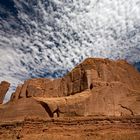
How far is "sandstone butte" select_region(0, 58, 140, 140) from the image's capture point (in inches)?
2016

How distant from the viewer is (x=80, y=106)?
56.4m

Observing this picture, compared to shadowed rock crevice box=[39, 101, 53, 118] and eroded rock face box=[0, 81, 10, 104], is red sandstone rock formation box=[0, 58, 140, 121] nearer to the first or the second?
shadowed rock crevice box=[39, 101, 53, 118]

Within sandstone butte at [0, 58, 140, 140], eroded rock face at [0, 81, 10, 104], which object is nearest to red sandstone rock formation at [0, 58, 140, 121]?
sandstone butte at [0, 58, 140, 140]

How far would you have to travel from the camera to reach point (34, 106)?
61.8 m

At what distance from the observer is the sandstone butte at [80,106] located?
5122 centimetres

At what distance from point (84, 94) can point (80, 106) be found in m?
3.49

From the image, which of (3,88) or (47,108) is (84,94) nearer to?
(47,108)

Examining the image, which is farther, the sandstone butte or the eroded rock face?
the eroded rock face

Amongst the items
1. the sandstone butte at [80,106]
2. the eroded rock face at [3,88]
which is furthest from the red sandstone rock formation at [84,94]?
the eroded rock face at [3,88]

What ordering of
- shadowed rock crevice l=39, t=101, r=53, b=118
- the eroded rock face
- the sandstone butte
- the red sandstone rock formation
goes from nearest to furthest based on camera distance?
1. the sandstone butte
2. the red sandstone rock formation
3. shadowed rock crevice l=39, t=101, r=53, b=118
4. the eroded rock face

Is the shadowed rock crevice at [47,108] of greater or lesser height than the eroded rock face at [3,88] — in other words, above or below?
below

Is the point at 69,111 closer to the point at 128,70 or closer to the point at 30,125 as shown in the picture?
the point at 30,125

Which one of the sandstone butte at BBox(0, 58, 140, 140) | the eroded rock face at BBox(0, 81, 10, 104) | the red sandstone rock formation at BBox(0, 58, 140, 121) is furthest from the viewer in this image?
the eroded rock face at BBox(0, 81, 10, 104)

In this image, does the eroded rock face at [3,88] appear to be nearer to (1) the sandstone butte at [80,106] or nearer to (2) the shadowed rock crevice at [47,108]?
(1) the sandstone butte at [80,106]
